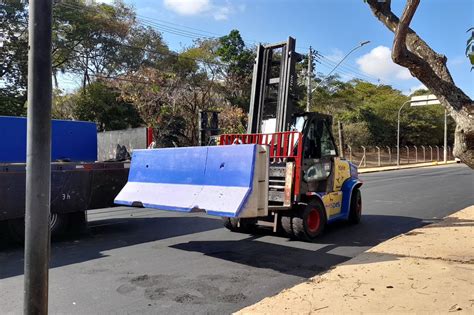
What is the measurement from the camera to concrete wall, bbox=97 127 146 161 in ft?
36.4

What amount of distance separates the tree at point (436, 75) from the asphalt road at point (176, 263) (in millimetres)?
2793

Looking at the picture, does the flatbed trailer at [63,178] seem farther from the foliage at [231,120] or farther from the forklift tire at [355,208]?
the foliage at [231,120]

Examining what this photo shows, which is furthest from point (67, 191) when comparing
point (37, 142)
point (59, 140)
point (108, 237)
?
point (37, 142)

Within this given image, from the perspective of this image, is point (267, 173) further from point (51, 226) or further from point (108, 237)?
point (51, 226)

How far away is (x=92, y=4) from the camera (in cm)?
3512

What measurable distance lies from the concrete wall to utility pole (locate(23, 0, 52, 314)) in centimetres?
838

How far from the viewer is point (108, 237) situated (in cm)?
887

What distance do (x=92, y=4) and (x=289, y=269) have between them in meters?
33.7

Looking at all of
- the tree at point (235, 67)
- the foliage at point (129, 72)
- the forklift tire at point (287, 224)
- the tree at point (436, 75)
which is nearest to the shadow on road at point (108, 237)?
the forklift tire at point (287, 224)

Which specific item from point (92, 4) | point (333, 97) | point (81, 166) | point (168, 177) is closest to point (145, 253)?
point (168, 177)

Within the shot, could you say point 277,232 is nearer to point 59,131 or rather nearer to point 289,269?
point 289,269

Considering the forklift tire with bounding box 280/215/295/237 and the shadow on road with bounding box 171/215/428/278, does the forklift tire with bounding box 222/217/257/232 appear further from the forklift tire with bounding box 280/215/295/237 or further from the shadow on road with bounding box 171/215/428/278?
the forklift tire with bounding box 280/215/295/237

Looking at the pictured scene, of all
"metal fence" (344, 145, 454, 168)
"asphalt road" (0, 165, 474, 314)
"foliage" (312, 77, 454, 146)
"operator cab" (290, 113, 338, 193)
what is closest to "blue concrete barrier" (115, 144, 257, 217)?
"asphalt road" (0, 165, 474, 314)

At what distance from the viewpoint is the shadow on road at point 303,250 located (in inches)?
275
